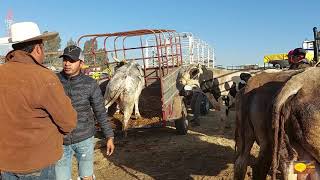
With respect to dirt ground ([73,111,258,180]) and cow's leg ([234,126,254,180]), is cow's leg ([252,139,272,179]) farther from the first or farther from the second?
dirt ground ([73,111,258,180])

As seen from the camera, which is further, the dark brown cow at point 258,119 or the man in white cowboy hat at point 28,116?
the dark brown cow at point 258,119

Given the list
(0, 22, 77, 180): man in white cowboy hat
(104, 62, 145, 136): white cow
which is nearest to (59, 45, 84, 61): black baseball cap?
(0, 22, 77, 180): man in white cowboy hat

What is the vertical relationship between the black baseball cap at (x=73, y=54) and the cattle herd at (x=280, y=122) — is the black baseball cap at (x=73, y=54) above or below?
above

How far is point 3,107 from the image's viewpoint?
2977mm

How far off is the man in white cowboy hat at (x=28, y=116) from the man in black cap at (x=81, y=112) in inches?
50.7

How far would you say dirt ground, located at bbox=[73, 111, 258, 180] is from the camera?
7177mm

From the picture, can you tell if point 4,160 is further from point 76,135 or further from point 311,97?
point 311,97

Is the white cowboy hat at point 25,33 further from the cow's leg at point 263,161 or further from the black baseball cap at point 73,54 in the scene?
the cow's leg at point 263,161

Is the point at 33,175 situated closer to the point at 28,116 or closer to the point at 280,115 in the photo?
the point at 28,116

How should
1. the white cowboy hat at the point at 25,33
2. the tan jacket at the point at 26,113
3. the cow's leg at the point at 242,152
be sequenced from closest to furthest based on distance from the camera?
the tan jacket at the point at 26,113 < the white cowboy hat at the point at 25,33 < the cow's leg at the point at 242,152

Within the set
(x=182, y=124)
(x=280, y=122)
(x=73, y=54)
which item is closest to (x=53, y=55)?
(x=182, y=124)

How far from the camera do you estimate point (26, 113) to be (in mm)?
2959

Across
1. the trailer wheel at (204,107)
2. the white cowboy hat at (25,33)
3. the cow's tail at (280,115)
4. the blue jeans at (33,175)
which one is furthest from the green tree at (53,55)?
the trailer wheel at (204,107)

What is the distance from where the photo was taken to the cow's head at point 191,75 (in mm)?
11147
